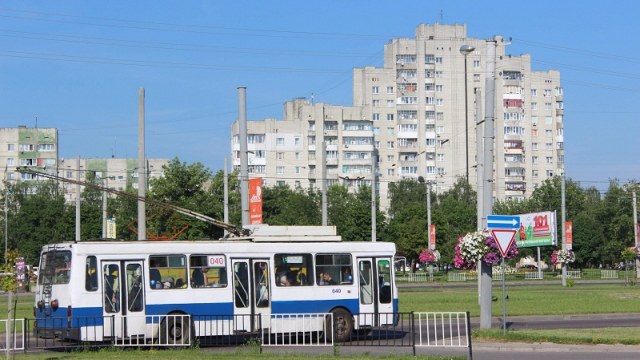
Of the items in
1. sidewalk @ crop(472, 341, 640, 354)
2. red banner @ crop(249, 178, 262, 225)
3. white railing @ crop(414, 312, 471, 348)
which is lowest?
sidewalk @ crop(472, 341, 640, 354)

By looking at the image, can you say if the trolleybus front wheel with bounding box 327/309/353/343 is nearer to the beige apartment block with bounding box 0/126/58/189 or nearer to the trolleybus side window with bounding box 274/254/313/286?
the trolleybus side window with bounding box 274/254/313/286

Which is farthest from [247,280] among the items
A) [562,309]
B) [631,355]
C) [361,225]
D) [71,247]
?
[361,225]

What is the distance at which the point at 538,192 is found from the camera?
416ft

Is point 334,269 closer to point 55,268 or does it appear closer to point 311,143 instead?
point 55,268

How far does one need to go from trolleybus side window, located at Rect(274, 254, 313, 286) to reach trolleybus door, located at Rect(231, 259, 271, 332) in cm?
32

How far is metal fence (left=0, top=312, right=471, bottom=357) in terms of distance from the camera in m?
24.4

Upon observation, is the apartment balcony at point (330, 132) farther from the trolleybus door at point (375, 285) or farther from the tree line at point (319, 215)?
the trolleybus door at point (375, 285)

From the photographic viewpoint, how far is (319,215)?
117 m

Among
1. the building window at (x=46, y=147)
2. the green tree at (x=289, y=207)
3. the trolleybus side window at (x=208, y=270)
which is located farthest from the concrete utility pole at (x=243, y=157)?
the building window at (x=46, y=147)

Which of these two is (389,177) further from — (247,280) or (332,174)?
(247,280)

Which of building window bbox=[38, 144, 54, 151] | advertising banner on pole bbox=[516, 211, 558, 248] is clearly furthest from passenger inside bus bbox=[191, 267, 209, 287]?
building window bbox=[38, 144, 54, 151]

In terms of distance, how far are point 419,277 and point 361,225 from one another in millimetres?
10309

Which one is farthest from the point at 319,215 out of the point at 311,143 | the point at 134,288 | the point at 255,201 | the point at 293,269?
the point at 134,288

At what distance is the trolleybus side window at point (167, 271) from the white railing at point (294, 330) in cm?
270
